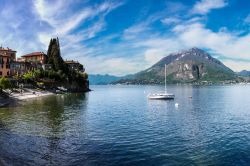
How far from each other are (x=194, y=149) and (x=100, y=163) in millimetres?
12343

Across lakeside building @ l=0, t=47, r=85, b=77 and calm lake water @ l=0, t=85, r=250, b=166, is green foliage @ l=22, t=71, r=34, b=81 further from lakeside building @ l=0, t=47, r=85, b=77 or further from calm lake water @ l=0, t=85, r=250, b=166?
calm lake water @ l=0, t=85, r=250, b=166

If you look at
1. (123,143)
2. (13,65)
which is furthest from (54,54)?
(123,143)

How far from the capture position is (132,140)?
40000 millimetres

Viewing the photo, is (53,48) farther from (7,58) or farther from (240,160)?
(240,160)

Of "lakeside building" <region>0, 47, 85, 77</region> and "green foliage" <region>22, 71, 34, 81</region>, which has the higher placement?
"lakeside building" <region>0, 47, 85, 77</region>

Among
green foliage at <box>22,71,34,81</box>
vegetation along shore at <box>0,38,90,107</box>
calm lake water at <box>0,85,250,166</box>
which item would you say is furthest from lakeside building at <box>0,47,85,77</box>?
calm lake water at <box>0,85,250,166</box>

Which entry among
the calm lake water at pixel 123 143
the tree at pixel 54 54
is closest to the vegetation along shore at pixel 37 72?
the tree at pixel 54 54

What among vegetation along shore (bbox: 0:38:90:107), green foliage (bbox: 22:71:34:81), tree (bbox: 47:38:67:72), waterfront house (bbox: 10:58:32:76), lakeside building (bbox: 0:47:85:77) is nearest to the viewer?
lakeside building (bbox: 0:47:85:77)

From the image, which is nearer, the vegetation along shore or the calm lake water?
the calm lake water

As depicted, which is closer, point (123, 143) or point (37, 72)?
point (123, 143)

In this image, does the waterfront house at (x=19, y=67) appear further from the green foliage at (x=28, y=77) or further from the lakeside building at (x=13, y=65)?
the green foliage at (x=28, y=77)

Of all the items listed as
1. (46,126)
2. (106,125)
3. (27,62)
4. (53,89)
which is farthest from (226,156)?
(27,62)

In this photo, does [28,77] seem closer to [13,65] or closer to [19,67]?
[13,65]

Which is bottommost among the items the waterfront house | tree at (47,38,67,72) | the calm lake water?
the calm lake water
